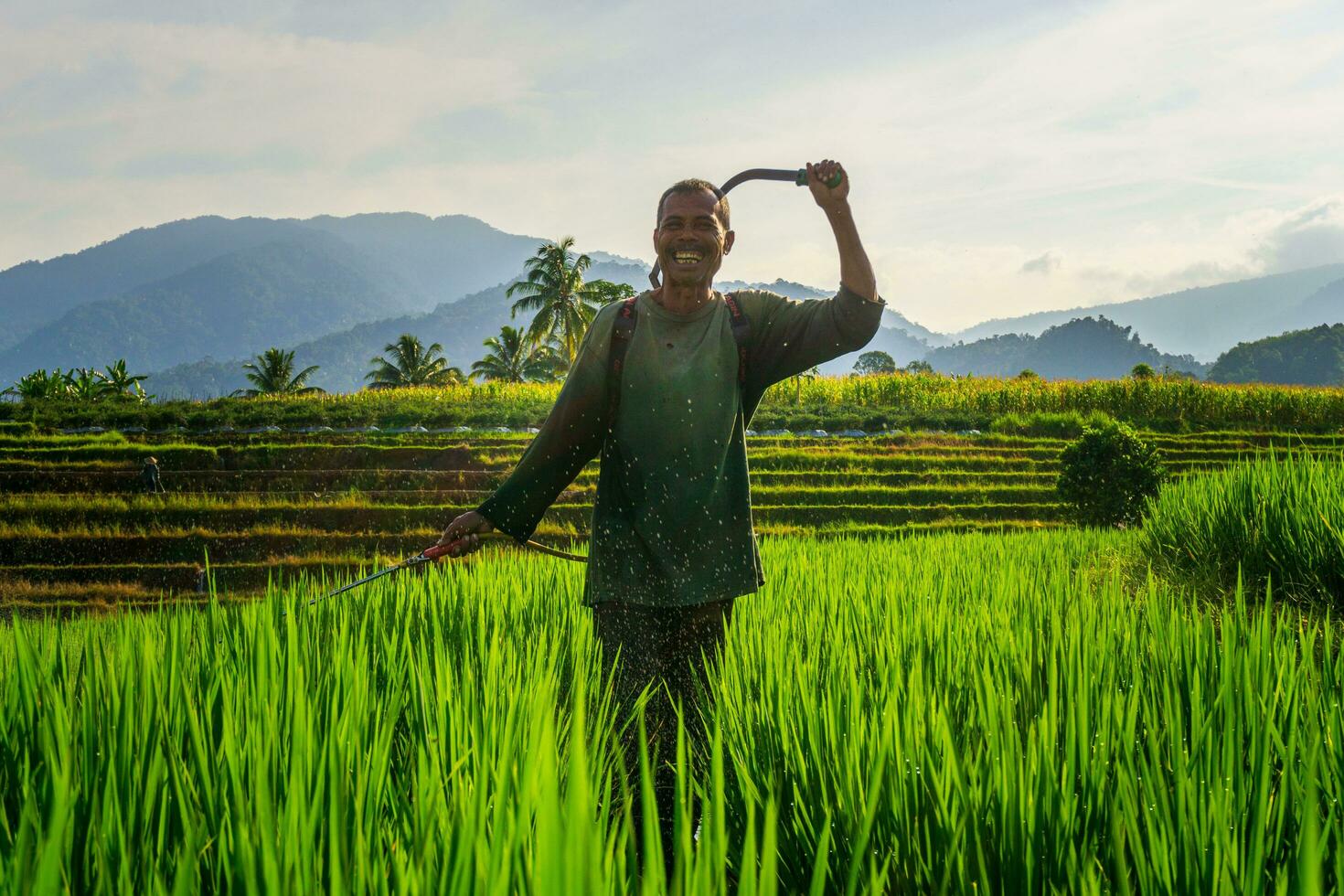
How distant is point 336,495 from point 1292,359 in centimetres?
15975

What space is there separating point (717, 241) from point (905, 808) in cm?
156

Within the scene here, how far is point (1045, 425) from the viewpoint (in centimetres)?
2450

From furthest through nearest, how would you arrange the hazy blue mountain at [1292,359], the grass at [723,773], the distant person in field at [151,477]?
the hazy blue mountain at [1292,359], the distant person in field at [151,477], the grass at [723,773]

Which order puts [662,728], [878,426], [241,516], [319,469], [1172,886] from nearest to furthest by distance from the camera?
[1172,886]
[662,728]
[241,516]
[319,469]
[878,426]

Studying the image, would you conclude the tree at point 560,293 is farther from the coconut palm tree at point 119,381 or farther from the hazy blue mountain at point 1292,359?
the hazy blue mountain at point 1292,359

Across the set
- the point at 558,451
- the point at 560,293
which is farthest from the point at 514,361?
the point at 558,451

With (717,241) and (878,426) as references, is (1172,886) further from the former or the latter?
(878,426)

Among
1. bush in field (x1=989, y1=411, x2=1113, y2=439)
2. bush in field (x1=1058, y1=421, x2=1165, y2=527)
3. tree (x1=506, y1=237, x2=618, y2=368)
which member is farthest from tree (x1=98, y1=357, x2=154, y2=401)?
bush in field (x1=1058, y1=421, x2=1165, y2=527)

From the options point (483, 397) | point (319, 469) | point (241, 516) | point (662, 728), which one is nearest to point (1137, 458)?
point (662, 728)

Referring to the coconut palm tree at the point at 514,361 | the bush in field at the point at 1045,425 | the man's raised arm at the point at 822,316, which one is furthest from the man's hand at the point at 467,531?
the coconut palm tree at the point at 514,361

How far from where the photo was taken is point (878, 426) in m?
24.5

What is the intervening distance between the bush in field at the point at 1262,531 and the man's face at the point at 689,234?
9.71ft

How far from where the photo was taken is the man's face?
7.62 feet

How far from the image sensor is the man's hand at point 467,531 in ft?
7.75
